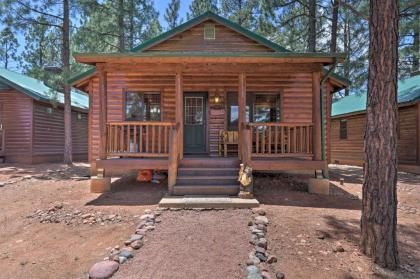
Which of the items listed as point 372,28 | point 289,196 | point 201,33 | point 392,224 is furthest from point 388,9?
point 201,33

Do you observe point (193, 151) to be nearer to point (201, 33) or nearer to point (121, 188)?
point (121, 188)

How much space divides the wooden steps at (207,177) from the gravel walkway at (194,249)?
3.89ft

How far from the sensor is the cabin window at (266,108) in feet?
30.4

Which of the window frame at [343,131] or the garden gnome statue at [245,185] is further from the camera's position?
the window frame at [343,131]

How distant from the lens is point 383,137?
136 inches

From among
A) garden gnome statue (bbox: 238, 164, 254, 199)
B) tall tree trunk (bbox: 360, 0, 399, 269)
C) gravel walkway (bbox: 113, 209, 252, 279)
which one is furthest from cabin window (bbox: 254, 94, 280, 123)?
tall tree trunk (bbox: 360, 0, 399, 269)

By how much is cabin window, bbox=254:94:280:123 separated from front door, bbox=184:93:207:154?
177cm

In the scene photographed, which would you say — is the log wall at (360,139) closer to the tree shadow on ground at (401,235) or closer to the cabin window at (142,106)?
the tree shadow on ground at (401,235)

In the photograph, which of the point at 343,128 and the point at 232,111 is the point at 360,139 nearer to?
the point at 343,128

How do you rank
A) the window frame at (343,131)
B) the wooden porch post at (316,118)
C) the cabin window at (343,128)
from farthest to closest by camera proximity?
the cabin window at (343,128) < the window frame at (343,131) < the wooden porch post at (316,118)

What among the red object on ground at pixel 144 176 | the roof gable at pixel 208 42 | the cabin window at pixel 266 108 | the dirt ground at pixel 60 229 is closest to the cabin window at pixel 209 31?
the roof gable at pixel 208 42

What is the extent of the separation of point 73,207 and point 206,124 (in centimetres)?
496

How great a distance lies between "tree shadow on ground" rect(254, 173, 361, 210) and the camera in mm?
5832

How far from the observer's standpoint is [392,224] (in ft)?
11.2
